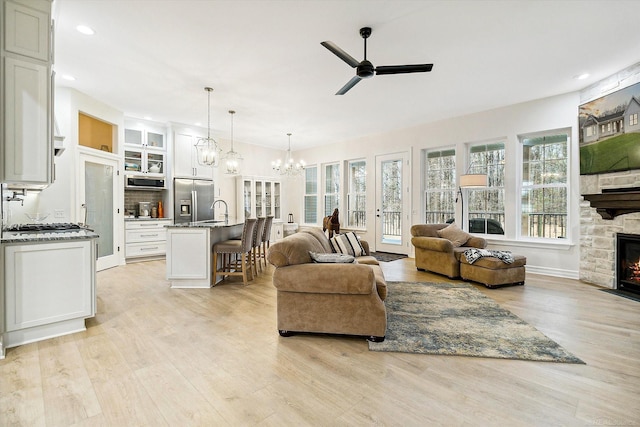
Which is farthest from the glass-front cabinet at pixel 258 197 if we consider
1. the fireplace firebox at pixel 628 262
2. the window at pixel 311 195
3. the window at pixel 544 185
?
the fireplace firebox at pixel 628 262

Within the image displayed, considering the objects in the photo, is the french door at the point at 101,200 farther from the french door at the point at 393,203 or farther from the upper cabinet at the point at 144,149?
the french door at the point at 393,203

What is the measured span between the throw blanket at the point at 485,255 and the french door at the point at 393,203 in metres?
2.31

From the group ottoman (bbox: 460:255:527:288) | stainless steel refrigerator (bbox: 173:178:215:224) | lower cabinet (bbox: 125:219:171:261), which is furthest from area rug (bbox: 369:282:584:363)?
lower cabinet (bbox: 125:219:171:261)

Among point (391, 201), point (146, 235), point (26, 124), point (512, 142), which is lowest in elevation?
point (146, 235)

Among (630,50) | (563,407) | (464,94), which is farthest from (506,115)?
(563,407)

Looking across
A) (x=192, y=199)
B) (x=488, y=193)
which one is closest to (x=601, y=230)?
(x=488, y=193)

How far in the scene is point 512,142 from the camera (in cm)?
529

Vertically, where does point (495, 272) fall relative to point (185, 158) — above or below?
below

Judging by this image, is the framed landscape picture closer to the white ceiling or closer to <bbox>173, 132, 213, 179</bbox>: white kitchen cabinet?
A: the white ceiling

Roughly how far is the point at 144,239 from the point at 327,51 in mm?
5158

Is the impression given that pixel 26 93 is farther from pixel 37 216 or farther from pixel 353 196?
pixel 353 196

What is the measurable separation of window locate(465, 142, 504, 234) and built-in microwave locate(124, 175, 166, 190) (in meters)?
6.50

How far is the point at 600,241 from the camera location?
436 centimetres

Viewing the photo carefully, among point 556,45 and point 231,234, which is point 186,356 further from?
point 556,45
